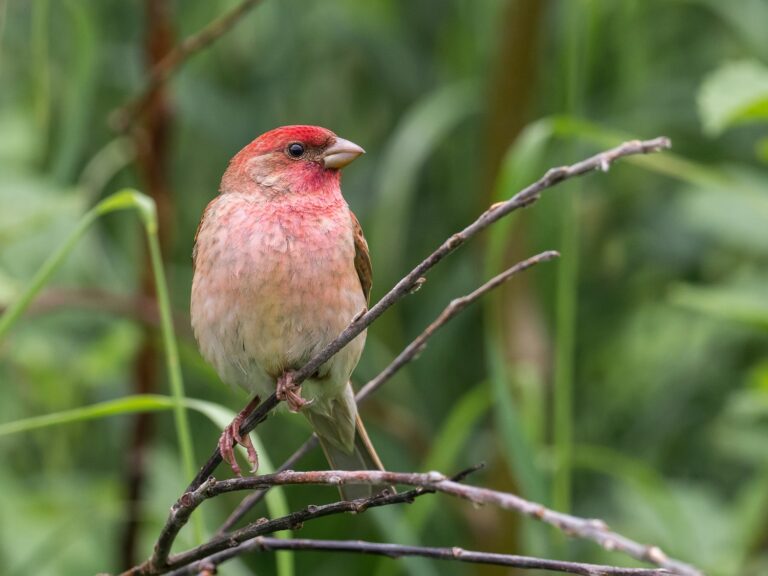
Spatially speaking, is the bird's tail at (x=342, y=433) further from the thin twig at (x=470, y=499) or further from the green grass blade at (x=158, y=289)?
the thin twig at (x=470, y=499)

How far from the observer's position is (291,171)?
3.12 meters

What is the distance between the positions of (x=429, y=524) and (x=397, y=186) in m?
1.33

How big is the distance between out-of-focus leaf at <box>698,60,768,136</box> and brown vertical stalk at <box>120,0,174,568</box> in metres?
1.68

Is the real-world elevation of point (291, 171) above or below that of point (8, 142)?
below

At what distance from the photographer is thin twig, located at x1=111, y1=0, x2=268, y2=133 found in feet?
10.5

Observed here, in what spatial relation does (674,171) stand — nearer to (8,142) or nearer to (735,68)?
(735,68)

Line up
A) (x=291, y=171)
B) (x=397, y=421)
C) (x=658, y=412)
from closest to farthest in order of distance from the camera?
(x=291, y=171), (x=397, y=421), (x=658, y=412)

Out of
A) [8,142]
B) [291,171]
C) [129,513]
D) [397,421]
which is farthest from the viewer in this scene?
[8,142]

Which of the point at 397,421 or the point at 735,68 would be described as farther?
the point at 397,421

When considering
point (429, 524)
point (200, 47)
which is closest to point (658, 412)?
point (429, 524)

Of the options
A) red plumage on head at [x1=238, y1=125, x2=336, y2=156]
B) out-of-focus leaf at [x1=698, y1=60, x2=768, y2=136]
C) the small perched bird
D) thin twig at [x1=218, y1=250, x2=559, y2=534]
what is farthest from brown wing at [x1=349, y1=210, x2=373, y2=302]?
out-of-focus leaf at [x1=698, y1=60, x2=768, y2=136]

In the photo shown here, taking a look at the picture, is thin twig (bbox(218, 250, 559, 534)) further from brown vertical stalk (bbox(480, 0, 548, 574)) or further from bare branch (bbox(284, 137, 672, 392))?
brown vertical stalk (bbox(480, 0, 548, 574))

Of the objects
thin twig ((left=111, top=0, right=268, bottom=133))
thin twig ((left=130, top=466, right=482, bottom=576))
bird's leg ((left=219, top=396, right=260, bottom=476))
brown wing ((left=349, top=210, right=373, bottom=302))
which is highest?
thin twig ((left=111, top=0, right=268, bottom=133))

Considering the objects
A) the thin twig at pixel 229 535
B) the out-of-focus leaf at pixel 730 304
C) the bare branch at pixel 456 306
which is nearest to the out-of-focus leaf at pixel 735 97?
the out-of-focus leaf at pixel 730 304
